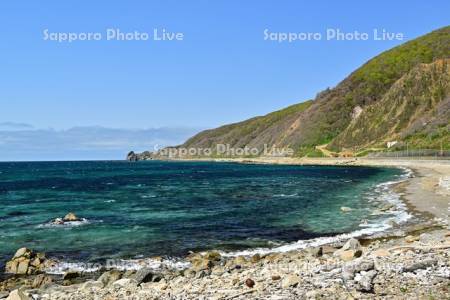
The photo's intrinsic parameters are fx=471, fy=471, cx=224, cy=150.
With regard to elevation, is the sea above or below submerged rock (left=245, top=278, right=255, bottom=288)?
below

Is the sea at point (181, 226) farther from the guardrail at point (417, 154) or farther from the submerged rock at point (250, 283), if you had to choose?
the guardrail at point (417, 154)

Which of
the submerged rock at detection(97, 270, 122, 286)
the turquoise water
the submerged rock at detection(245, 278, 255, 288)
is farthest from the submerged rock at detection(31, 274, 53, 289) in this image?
the submerged rock at detection(245, 278, 255, 288)

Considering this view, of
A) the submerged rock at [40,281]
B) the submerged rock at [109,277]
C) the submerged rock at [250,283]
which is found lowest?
the submerged rock at [40,281]

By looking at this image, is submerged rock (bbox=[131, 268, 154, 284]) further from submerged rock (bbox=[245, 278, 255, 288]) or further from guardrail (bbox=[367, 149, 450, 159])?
guardrail (bbox=[367, 149, 450, 159])

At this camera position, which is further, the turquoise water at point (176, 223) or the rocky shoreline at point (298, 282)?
the turquoise water at point (176, 223)

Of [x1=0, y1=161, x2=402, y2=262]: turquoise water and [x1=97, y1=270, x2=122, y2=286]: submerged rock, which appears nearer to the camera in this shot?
[x1=97, y1=270, x2=122, y2=286]: submerged rock

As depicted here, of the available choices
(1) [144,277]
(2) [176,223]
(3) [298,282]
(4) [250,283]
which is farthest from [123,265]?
(2) [176,223]

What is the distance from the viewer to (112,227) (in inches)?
1451

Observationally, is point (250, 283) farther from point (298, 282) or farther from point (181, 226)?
point (181, 226)

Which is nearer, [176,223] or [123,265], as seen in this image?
[123,265]

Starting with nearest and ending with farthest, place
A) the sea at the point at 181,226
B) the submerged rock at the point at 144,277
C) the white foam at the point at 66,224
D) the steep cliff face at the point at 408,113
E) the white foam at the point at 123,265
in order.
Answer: the submerged rock at the point at 144,277 → the white foam at the point at 123,265 → the sea at the point at 181,226 → the white foam at the point at 66,224 → the steep cliff face at the point at 408,113

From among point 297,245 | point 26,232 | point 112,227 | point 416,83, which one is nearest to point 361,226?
point 297,245

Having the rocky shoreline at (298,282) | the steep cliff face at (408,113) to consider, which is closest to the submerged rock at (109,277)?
the rocky shoreline at (298,282)

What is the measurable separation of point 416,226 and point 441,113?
123953 mm
